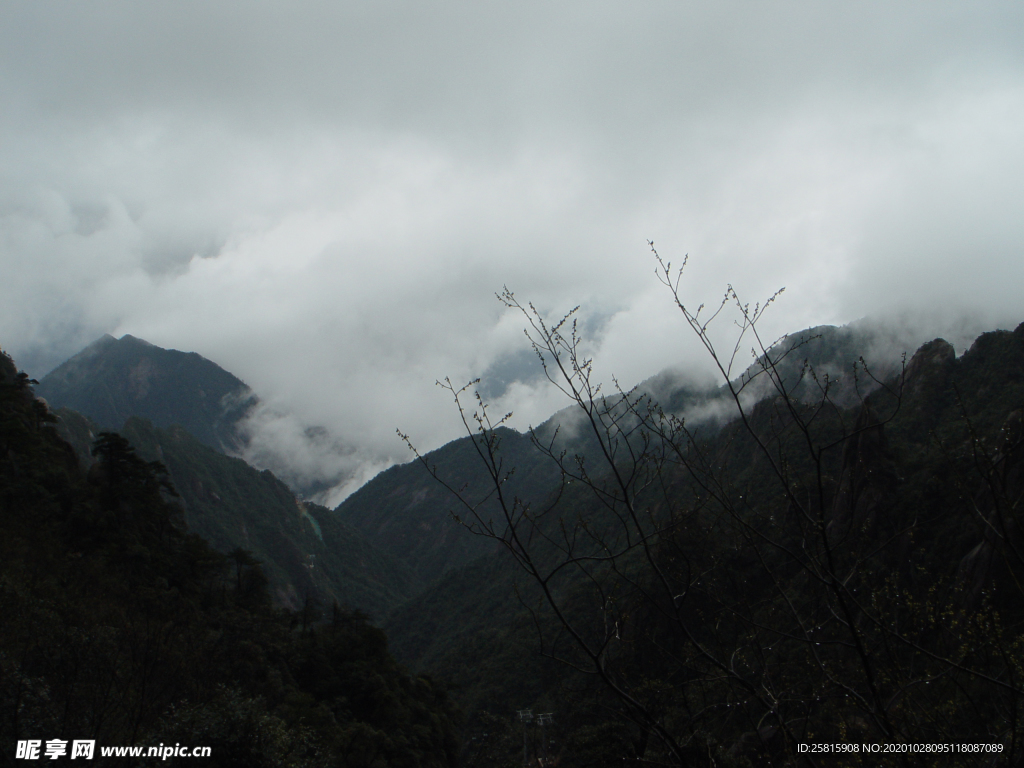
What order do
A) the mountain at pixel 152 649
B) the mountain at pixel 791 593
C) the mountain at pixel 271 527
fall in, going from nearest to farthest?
the mountain at pixel 791 593, the mountain at pixel 152 649, the mountain at pixel 271 527

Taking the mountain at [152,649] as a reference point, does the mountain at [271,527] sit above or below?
above

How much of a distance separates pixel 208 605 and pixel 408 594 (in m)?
142

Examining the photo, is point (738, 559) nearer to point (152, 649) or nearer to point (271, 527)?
point (152, 649)

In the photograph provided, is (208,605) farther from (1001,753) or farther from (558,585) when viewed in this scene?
Answer: (558,585)

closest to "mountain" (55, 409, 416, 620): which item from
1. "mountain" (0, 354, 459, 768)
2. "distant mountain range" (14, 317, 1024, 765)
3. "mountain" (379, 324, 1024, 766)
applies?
"distant mountain range" (14, 317, 1024, 765)

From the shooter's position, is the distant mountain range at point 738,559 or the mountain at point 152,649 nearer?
the distant mountain range at point 738,559

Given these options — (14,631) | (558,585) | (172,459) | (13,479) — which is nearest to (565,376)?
(14,631)

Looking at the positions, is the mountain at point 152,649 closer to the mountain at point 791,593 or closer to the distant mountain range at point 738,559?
the mountain at point 791,593

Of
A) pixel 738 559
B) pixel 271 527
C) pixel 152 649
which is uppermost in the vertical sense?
pixel 271 527

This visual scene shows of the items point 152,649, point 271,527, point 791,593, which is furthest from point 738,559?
point 271,527

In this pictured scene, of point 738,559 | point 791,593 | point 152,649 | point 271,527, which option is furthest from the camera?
point 271,527

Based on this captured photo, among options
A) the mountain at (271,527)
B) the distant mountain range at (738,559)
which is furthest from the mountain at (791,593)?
the mountain at (271,527)

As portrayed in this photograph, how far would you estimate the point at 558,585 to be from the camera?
303 ft

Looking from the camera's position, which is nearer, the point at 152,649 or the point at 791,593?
the point at 152,649
